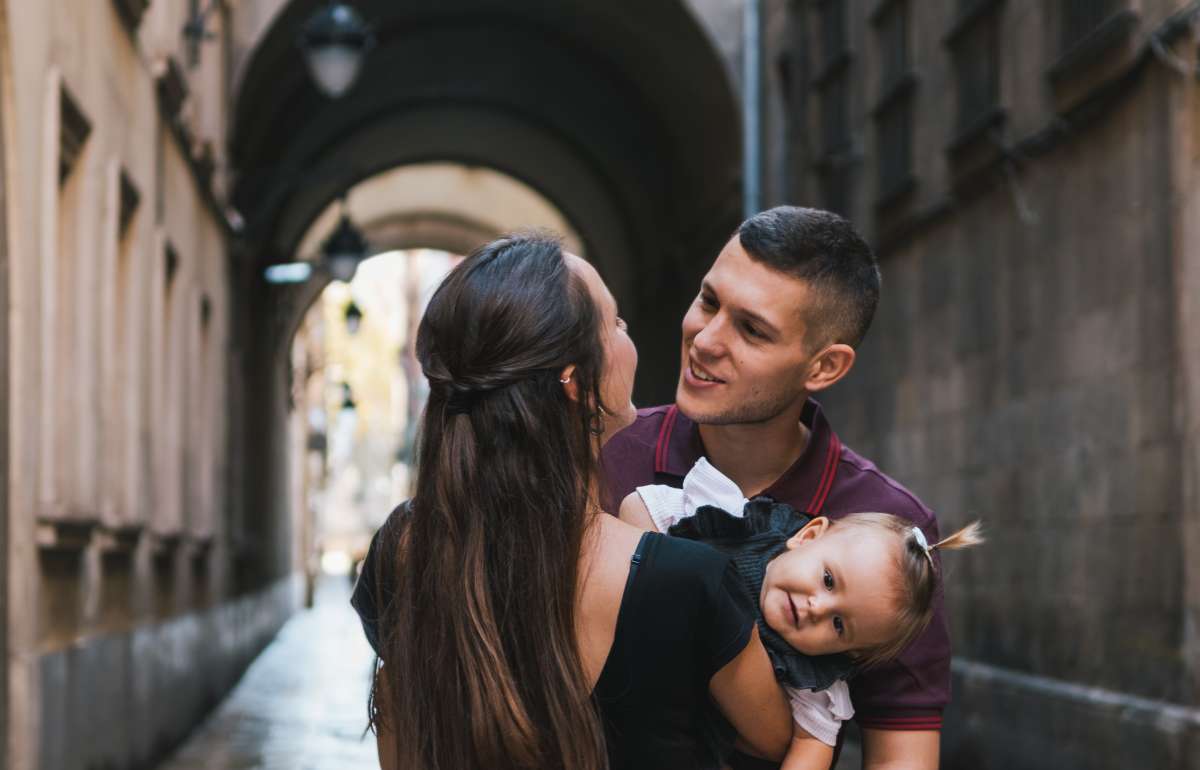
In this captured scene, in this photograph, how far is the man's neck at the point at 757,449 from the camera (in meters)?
3.79

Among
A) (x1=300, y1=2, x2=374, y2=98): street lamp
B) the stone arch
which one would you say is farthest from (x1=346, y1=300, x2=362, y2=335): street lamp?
the stone arch

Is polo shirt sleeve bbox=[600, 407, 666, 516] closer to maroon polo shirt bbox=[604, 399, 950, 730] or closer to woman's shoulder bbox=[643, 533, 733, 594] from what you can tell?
maroon polo shirt bbox=[604, 399, 950, 730]

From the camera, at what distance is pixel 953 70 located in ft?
43.4

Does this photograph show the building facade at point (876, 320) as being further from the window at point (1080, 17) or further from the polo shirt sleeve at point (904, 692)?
the polo shirt sleeve at point (904, 692)

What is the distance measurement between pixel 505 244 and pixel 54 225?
6.43m

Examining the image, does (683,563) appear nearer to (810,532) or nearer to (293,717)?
(810,532)

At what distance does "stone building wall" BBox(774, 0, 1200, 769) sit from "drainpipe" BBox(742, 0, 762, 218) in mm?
4557

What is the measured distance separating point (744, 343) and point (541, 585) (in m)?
0.83

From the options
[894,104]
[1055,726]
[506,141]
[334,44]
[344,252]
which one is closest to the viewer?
[1055,726]

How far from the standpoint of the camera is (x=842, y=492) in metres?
3.66

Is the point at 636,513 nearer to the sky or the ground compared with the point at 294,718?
nearer to the sky

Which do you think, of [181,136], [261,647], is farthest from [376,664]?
[261,647]

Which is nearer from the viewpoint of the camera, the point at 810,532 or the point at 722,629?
the point at 722,629

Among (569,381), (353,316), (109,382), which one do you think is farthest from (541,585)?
(353,316)
